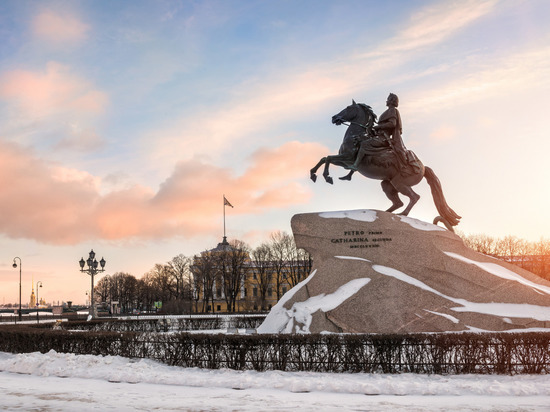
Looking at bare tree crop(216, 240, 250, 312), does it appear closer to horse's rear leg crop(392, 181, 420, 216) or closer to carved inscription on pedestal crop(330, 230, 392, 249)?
horse's rear leg crop(392, 181, 420, 216)

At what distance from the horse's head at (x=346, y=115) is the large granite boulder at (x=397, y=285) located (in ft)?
10.5

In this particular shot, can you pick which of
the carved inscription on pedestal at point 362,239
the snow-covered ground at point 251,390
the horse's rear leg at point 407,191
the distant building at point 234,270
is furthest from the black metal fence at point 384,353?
the distant building at point 234,270

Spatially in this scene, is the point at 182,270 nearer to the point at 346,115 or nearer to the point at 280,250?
the point at 280,250

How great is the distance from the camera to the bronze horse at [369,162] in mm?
17250

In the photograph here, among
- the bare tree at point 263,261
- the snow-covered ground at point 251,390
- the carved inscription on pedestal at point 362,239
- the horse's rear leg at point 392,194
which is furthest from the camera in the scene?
the bare tree at point 263,261

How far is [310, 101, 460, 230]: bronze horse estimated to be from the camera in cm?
1725

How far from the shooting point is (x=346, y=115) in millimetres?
17766

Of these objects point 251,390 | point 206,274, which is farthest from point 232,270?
point 251,390

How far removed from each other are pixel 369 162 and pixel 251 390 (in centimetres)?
983

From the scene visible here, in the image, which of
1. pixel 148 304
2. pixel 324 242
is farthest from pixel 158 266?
pixel 324 242

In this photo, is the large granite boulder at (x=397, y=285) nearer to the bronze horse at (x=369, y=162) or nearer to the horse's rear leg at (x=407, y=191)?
the horse's rear leg at (x=407, y=191)

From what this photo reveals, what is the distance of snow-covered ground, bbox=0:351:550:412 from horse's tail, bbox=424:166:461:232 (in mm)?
8817

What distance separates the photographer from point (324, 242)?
16.2 meters

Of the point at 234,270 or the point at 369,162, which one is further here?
the point at 234,270
